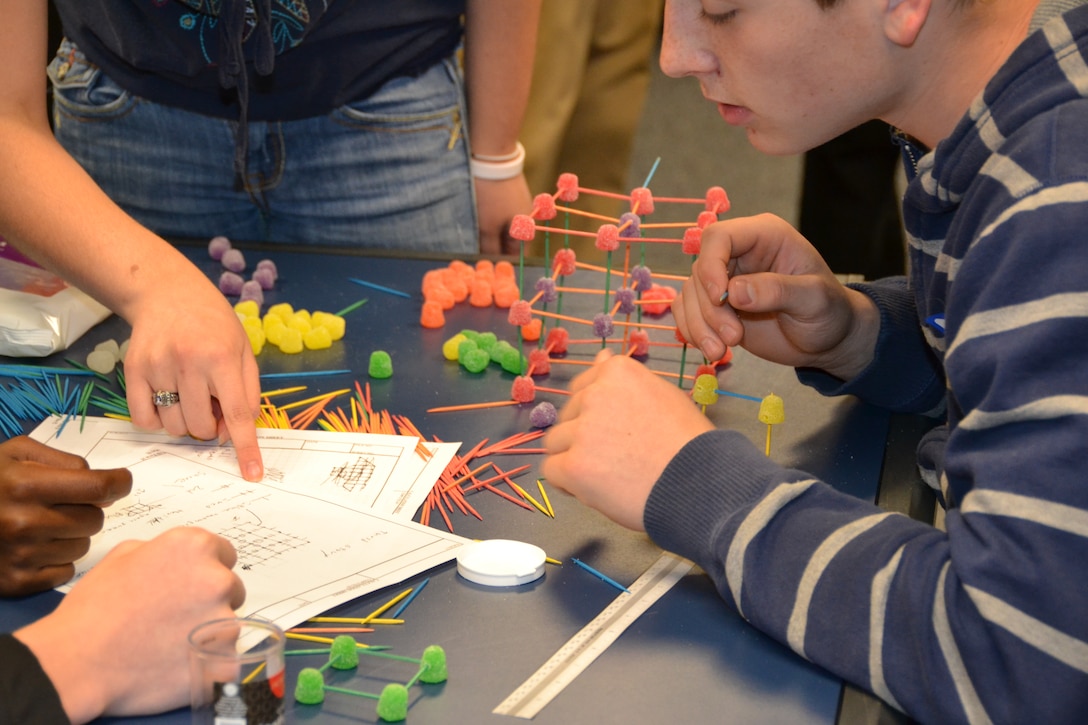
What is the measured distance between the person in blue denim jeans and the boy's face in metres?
0.64

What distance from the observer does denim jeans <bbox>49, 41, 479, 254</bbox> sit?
5.76ft

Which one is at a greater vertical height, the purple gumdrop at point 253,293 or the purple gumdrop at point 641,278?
the purple gumdrop at point 641,278

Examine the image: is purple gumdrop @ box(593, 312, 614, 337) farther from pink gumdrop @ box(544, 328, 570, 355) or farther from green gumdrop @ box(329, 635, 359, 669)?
green gumdrop @ box(329, 635, 359, 669)

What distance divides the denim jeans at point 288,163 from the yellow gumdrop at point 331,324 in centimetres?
39

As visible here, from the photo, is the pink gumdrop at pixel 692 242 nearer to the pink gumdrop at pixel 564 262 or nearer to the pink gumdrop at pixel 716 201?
the pink gumdrop at pixel 716 201

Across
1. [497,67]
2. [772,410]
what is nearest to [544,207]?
[772,410]

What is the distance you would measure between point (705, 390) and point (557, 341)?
0.26 metres

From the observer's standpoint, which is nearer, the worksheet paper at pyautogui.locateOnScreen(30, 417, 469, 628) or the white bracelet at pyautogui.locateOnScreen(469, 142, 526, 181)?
the worksheet paper at pyautogui.locateOnScreen(30, 417, 469, 628)

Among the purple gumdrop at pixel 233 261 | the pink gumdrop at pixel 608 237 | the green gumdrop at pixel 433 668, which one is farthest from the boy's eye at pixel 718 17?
the purple gumdrop at pixel 233 261

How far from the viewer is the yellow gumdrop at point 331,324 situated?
1486 millimetres

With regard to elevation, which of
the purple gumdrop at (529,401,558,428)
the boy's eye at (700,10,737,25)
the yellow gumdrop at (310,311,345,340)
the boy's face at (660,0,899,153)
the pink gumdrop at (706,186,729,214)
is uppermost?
the boy's eye at (700,10,737,25)

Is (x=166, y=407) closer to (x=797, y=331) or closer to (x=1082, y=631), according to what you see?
(x=797, y=331)

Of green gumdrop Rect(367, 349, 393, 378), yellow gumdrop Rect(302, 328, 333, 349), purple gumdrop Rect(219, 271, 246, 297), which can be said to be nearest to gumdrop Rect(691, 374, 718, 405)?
green gumdrop Rect(367, 349, 393, 378)

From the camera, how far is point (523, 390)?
51.8 inches
